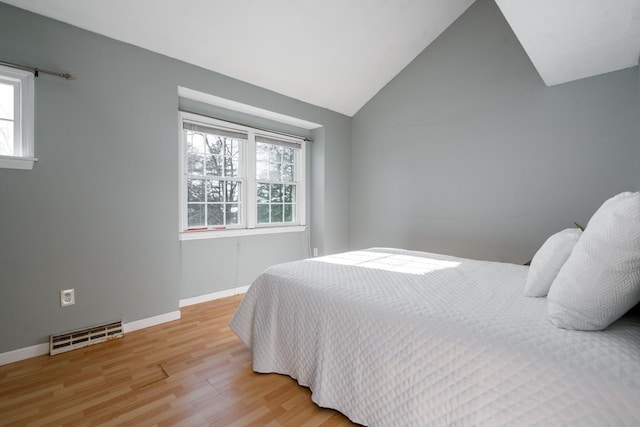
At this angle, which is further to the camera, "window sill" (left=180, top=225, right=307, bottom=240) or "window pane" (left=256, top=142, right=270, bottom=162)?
"window pane" (left=256, top=142, right=270, bottom=162)

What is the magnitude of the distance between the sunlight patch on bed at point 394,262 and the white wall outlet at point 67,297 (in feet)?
6.05

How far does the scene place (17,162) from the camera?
2033 millimetres

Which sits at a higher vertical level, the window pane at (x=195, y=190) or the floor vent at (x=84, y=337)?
the window pane at (x=195, y=190)

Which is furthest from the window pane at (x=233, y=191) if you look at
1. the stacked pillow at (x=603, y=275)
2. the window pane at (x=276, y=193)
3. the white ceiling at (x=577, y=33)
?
the stacked pillow at (x=603, y=275)

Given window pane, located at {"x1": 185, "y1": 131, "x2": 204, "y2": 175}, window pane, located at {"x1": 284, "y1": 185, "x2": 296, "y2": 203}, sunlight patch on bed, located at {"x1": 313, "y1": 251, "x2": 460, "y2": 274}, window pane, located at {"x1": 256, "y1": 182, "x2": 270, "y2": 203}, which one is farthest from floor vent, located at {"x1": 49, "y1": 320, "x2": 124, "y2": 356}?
window pane, located at {"x1": 284, "y1": 185, "x2": 296, "y2": 203}

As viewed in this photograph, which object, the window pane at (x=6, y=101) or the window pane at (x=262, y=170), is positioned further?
the window pane at (x=262, y=170)

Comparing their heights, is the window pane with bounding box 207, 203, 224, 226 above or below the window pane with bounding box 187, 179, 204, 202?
below

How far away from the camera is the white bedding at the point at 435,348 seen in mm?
898

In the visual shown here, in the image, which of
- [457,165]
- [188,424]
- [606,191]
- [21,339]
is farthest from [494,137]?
[21,339]

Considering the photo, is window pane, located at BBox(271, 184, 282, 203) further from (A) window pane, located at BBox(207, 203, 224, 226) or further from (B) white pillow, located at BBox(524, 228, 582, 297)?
(B) white pillow, located at BBox(524, 228, 582, 297)

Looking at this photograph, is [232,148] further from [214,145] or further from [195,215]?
[195,215]

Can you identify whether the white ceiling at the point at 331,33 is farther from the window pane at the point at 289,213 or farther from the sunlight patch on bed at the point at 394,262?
the sunlight patch on bed at the point at 394,262

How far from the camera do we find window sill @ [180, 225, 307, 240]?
3.10m

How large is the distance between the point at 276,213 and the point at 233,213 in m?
0.63
